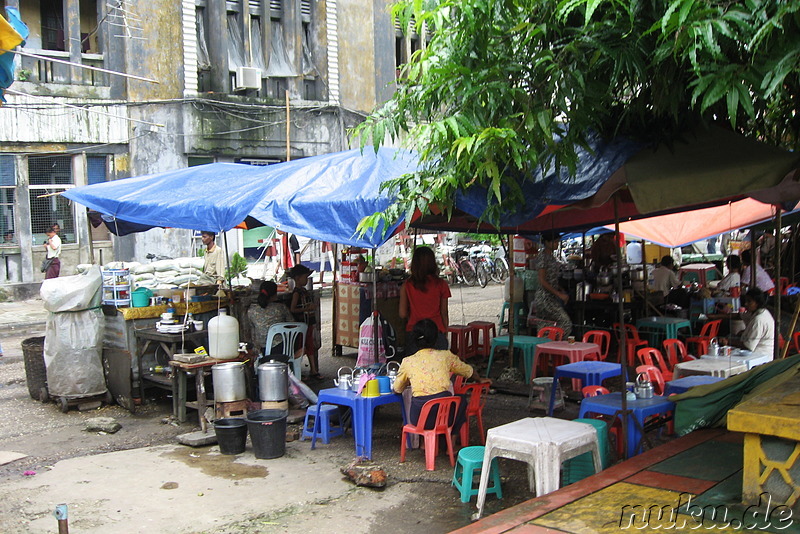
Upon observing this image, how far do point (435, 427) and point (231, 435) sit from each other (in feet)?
6.39

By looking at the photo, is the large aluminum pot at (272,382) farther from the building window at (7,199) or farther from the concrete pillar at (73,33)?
the concrete pillar at (73,33)

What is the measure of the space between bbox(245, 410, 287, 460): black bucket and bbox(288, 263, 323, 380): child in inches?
120

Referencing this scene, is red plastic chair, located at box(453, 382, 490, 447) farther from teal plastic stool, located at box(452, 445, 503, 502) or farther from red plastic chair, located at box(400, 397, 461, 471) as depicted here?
teal plastic stool, located at box(452, 445, 503, 502)

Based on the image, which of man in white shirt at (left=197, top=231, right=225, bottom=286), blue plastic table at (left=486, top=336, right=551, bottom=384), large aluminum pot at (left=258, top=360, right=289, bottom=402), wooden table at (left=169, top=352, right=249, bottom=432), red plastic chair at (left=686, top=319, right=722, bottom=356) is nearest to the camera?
large aluminum pot at (left=258, top=360, right=289, bottom=402)

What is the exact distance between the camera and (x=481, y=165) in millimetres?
5047

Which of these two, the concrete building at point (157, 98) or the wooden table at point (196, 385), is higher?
the concrete building at point (157, 98)

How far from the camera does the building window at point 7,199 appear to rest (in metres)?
17.0

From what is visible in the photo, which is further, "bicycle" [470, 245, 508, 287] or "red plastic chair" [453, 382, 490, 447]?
"bicycle" [470, 245, 508, 287]

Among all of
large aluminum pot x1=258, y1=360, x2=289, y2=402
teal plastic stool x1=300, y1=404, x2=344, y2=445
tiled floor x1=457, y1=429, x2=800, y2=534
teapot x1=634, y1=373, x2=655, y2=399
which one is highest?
teapot x1=634, y1=373, x2=655, y2=399

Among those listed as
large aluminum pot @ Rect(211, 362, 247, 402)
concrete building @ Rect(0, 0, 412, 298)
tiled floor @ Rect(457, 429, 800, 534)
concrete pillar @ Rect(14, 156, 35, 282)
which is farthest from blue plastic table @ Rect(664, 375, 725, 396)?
concrete pillar @ Rect(14, 156, 35, 282)

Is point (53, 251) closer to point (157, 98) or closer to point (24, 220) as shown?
point (24, 220)

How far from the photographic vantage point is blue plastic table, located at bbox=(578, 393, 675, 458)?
5.80m

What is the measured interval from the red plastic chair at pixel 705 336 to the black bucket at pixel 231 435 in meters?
5.80

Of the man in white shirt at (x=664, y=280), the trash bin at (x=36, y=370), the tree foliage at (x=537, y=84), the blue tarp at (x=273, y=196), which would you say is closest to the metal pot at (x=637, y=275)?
the man in white shirt at (x=664, y=280)
